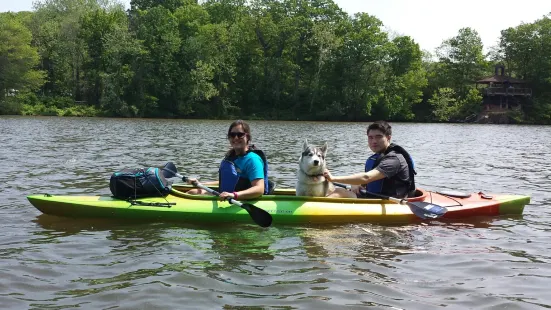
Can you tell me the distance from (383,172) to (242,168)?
2.02 meters

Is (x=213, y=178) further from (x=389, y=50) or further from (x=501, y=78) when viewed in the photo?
(x=501, y=78)

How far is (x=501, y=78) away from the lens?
5988 cm

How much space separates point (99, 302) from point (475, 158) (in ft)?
55.5

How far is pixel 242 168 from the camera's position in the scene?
7312mm

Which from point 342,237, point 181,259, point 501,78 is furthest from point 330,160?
point 501,78

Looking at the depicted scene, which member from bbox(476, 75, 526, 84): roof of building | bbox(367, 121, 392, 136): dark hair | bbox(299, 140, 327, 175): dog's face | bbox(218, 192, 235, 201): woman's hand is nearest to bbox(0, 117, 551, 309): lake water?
bbox(218, 192, 235, 201): woman's hand

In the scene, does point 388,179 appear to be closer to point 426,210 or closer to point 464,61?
point 426,210

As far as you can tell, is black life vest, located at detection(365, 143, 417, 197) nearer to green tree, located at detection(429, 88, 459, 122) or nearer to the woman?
the woman

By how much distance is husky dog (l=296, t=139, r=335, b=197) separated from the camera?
7.15 metres

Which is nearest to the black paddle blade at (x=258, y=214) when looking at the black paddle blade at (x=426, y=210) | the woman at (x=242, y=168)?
the woman at (x=242, y=168)

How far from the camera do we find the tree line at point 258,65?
51.7 meters

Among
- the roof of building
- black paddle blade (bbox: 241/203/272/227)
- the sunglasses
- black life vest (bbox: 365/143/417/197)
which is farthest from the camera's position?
the roof of building

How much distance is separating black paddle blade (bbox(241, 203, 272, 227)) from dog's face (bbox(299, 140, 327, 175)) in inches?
37.3

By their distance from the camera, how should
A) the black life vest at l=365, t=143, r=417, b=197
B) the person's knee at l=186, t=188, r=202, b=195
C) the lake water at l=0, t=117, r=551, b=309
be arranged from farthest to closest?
the person's knee at l=186, t=188, r=202, b=195, the black life vest at l=365, t=143, r=417, b=197, the lake water at l=0, t=117, r=551, b=309
